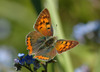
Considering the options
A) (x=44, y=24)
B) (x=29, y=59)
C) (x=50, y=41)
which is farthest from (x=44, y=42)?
(x=29, y=59)

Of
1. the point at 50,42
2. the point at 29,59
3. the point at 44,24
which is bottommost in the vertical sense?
the point at 29,59

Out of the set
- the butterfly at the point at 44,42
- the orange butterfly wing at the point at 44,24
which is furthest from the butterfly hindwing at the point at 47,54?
the orange butterfly wing at the point at 44,24

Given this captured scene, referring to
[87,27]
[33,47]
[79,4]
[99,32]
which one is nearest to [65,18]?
[79,4]

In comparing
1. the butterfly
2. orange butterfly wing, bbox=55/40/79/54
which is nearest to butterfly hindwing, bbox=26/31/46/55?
the butterfly

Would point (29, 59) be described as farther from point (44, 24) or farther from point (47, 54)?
point (44, 24)

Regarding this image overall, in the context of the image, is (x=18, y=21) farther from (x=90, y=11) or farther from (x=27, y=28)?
(x=90, y=11)

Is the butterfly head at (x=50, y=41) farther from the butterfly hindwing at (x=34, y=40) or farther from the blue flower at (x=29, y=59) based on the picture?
the blue flower at (x=29, y=59)

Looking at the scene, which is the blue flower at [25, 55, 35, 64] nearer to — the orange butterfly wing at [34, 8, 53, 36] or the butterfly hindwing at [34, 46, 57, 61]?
the butterfly hindwing at [34, 46, 57, 61]
